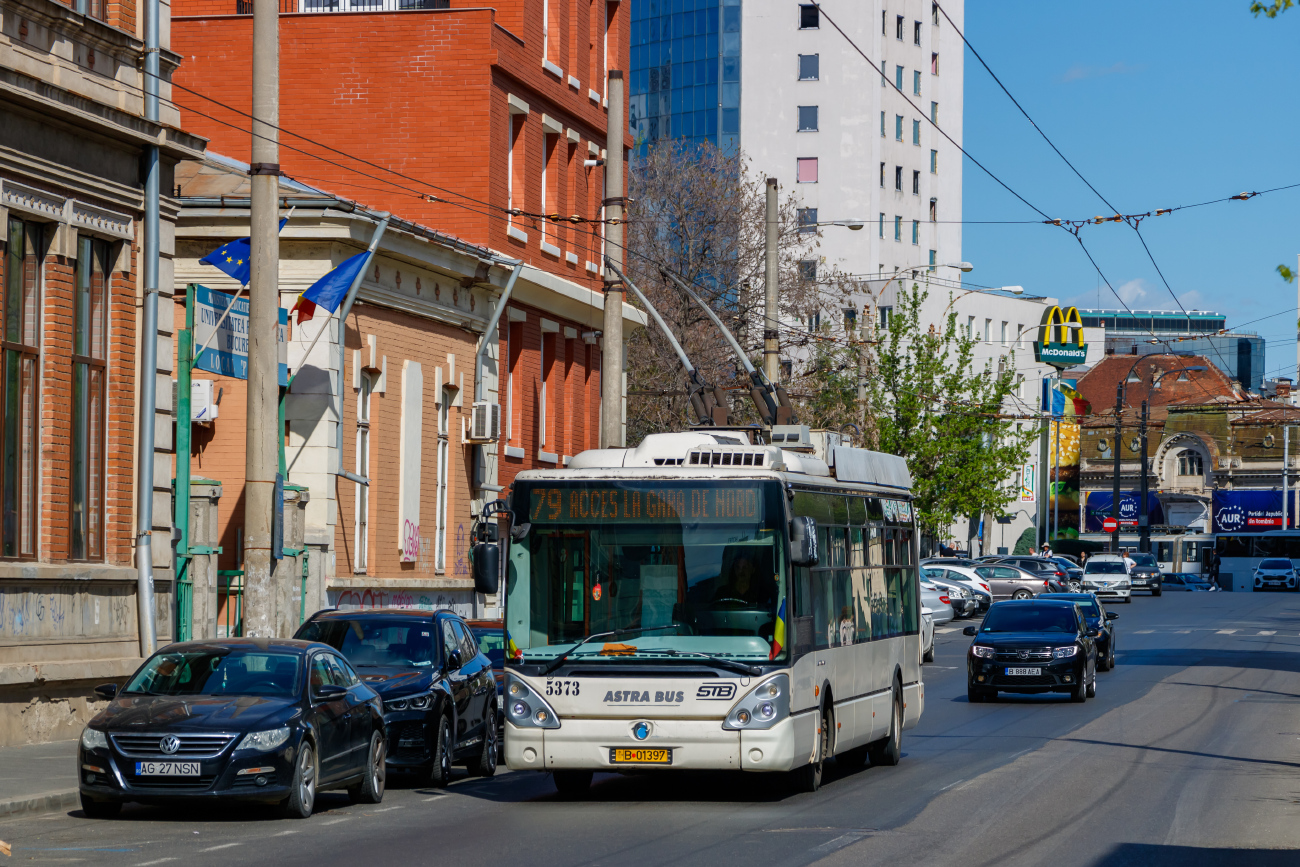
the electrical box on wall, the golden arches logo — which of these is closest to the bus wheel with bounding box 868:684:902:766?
the electrical box on wall

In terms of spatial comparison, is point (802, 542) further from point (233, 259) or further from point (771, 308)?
point (771, 308)

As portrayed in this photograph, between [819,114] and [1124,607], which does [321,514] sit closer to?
[1124,607]

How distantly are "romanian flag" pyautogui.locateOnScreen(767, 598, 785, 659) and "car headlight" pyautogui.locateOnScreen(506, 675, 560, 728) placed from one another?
1.80 metres

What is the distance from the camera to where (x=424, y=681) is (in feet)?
55.7

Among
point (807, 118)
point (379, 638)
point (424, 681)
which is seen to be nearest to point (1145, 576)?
point (807, 118)

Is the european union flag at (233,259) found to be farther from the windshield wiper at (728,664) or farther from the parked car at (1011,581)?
the parked car at (1011,581)

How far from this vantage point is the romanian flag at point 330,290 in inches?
960

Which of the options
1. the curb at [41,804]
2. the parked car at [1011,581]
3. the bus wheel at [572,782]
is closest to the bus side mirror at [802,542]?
the bus wheel at [572,782]

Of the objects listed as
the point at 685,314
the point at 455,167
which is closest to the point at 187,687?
the point at 455,167

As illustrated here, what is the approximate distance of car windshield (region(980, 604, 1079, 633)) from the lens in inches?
1125

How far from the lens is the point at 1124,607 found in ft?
211

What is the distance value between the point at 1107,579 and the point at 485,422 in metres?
40.0

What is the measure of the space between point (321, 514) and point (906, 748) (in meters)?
9.89

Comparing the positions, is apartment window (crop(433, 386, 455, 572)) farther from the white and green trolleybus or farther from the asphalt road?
the white and green trolleybus
